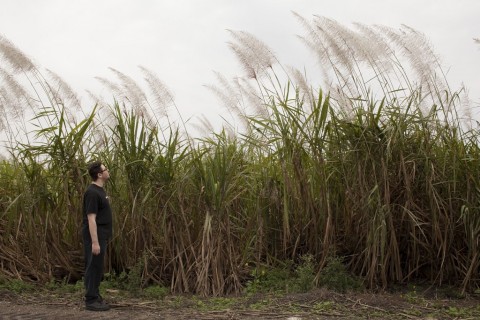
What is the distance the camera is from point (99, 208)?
6066mm

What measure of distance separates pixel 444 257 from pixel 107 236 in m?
3.18

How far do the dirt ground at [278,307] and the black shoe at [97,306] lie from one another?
5cm

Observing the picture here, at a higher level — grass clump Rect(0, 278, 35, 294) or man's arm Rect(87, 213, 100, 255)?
man's arm Rect(87, 213, 100, 255)

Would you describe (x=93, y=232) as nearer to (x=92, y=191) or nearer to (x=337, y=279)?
(x=92, y=191)

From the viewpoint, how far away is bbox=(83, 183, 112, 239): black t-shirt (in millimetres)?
5957

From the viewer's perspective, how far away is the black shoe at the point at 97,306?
19.8 feet

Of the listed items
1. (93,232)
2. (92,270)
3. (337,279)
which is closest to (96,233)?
(93,232)

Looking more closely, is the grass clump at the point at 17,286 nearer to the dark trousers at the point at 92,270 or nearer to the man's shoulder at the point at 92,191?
the dark trousers at the point at 92,270

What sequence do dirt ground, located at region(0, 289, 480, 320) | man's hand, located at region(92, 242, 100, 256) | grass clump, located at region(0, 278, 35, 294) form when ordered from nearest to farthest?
dirt ground, located at region(0, 289, 480, 320)
man's hand, located at region(92, 242, 100, 256)
grass clump, located at region(0, 278, 35, 294)

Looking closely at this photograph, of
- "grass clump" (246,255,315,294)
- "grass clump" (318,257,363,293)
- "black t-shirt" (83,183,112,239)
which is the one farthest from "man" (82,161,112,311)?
"grass clump" (318,257,363,293)

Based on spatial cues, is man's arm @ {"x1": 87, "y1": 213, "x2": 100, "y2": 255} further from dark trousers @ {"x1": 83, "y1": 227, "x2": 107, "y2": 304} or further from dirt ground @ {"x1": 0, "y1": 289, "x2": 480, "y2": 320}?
dirt ground @ {"x1": 0, "y1": 289, "x2": 480, "y2": 320}

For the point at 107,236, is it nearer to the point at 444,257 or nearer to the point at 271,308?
the point at 271,308

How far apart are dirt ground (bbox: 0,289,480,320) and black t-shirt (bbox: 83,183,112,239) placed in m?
0.73

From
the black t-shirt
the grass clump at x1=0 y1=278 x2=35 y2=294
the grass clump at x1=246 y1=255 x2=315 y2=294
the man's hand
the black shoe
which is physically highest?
the black t-shirt
